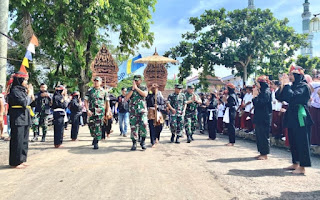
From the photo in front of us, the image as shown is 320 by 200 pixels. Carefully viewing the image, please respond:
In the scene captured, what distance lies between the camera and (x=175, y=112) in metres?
8.83

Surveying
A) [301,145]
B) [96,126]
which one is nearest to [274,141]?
[301,145]

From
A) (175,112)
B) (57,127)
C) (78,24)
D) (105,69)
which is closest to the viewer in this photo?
(57,127)

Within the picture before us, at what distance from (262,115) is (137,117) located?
3.17 metres

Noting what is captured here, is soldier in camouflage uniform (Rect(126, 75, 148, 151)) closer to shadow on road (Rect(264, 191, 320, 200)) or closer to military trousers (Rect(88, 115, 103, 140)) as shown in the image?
military trousers (Rect(88, 115, 103, 140))

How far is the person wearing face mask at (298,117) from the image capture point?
5020 mm

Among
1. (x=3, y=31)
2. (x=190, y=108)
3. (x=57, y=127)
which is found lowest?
(x=57, y=127)

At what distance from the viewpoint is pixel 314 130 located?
7.18 meters

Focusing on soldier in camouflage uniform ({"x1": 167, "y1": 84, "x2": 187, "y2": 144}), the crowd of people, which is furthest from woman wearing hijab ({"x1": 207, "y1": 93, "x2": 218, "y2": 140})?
soldier in camouflage uniform ({"x1": 167, "y1": 84, "x2": 187, "y2": 144})

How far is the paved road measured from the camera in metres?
3.80

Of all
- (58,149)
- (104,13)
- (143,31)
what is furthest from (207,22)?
(58,149)

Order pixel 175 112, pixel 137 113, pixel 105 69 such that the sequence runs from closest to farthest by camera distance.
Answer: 1. pixel 137 113
2. pixel 175 112
3. pixel 105 69

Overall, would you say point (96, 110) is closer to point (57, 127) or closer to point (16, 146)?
point (57, 127)

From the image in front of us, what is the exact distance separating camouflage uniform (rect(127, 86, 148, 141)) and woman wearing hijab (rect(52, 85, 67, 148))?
6.95ft

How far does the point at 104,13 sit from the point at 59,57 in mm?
3805
